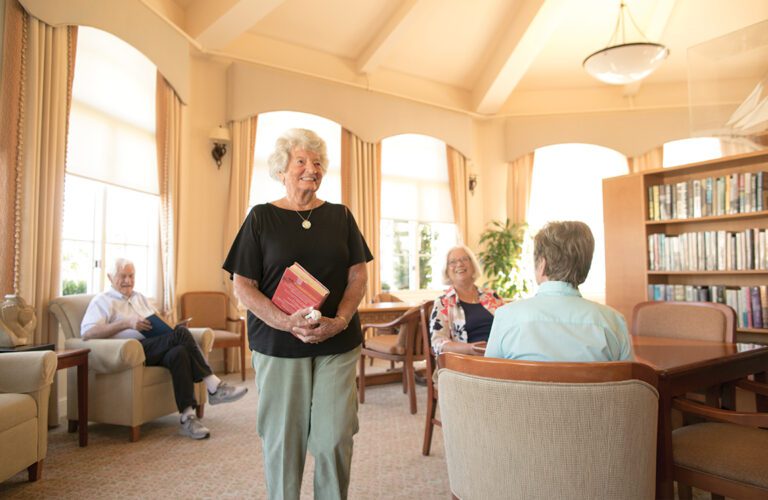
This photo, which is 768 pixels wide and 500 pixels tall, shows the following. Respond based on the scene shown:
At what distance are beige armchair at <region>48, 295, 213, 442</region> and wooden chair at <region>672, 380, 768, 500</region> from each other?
9.82 feet

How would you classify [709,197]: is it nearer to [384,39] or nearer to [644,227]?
[644,227]

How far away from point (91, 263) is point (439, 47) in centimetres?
525

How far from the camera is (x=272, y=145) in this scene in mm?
6324

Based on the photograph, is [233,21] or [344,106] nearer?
[233,21]

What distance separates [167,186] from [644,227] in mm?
4391

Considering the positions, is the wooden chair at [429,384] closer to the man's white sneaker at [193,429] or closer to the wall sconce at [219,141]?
the man's white sneaker at [193,429]

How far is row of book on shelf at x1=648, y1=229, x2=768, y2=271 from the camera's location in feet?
12.4

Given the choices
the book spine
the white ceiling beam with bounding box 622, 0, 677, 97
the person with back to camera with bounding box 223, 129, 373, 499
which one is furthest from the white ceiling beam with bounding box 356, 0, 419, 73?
the person with back to camera with bounding box 223, 129, 373, 499

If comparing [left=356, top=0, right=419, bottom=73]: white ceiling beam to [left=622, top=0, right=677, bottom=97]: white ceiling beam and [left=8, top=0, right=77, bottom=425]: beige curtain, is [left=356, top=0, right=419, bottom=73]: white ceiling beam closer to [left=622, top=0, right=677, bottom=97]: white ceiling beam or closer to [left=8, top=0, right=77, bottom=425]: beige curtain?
[left=622, top=0, right=677, bottom=97]: white ceiling beam

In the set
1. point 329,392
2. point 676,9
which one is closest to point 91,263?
point 329,392

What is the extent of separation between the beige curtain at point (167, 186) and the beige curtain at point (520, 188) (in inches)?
198

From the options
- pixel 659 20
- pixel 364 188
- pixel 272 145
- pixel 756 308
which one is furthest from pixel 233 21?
pixel 659 20

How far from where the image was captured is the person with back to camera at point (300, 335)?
174 cm

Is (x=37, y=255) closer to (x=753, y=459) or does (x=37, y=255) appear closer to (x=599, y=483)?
(x=599, y=483)
